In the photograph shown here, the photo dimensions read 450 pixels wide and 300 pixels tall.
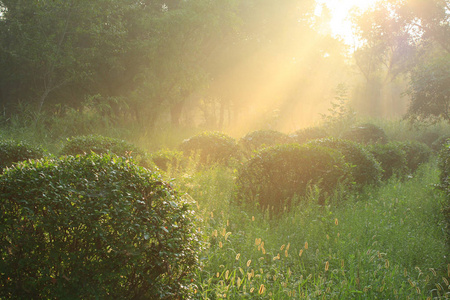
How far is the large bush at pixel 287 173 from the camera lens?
6852 millimetres

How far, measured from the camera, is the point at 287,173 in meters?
6.96

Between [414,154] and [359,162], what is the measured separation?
501 cm

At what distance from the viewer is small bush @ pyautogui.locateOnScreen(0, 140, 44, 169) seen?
274 inches

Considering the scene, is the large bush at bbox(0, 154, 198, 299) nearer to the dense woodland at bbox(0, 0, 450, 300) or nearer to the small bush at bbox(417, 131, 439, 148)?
the dense woodland at bbox(0, 0, 450, 300)

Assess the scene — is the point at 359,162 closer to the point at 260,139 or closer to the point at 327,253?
the point at 260,139

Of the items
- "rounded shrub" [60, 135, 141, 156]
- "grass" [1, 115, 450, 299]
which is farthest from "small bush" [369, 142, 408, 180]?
"rounded shrub" [60, 135, 141, 156]

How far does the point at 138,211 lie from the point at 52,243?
26.4 inches

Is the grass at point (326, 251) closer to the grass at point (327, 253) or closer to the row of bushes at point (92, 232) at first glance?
the grass at point (327, 253)

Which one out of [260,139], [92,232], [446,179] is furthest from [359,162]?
[92,232]

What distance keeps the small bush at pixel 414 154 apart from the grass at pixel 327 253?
546cm

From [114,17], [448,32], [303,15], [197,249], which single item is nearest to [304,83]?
[303,15]

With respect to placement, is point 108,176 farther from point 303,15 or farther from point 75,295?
point 303,15

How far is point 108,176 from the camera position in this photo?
306 cm

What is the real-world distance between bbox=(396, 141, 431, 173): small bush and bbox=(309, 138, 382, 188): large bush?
158 inches
